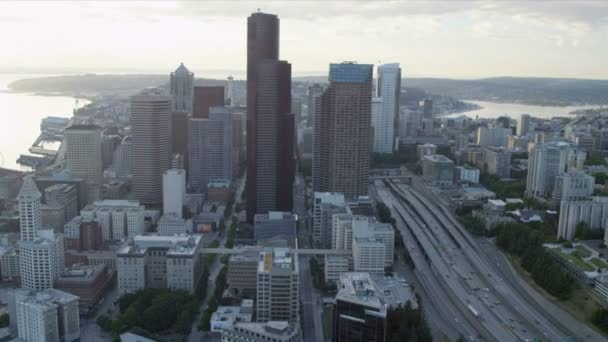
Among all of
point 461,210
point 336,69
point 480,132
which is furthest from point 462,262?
point 480,132

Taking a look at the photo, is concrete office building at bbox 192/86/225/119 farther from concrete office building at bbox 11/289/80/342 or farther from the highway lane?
concrete office building at bbox 11/289/80/342

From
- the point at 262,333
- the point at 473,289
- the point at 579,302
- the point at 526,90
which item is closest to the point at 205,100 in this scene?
the point at 473,289

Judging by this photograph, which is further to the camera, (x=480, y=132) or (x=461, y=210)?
(x=480, y=132)

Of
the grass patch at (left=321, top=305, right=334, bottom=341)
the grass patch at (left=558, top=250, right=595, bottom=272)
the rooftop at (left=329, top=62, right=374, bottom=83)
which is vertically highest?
the rooftop at (left=329, top=62, right=374, bottom=83)

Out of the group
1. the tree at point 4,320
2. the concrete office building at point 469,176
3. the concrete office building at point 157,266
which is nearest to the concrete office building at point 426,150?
the concrete office building at point 469,176

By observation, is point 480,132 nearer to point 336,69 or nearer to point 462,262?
point 336,69

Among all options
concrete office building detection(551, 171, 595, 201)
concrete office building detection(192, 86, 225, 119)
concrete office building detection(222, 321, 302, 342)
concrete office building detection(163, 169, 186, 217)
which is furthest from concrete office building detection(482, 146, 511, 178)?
concrete office building detection(222, 321, 302, 342)
